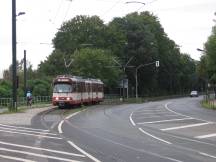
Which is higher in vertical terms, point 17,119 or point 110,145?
point 17,119

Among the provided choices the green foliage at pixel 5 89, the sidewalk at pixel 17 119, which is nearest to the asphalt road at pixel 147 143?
the sidewalk at pixel 17 119

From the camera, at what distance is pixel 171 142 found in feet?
74.3

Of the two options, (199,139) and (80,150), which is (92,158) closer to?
(80,150)

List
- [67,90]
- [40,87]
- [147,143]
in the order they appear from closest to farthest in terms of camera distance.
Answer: [147,143] < [67,90] < [40,87]

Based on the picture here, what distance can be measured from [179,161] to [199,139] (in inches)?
319

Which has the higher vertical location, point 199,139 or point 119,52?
point 119,52

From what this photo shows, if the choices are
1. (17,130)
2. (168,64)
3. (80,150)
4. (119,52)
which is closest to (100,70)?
(119,52)

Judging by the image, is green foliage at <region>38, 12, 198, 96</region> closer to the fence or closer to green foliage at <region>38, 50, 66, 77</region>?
green foliage at <region>38, 50, 66, 77</region>

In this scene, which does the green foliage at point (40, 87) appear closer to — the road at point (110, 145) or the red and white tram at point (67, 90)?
the red and white tram at point (67, 90)

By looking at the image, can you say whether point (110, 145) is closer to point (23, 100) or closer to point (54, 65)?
point (23, 100)

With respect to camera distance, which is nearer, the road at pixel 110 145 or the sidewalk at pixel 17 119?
the road at pixel 110 145

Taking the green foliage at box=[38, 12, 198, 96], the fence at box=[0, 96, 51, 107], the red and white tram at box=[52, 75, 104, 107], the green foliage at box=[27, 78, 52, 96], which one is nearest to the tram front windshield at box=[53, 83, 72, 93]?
the red and white tram at box=[52, 75, 104, 107]

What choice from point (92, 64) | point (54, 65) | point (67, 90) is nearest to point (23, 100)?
point (67, 90)

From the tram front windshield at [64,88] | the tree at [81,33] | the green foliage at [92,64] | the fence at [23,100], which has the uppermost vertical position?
the tree at [81,33]
